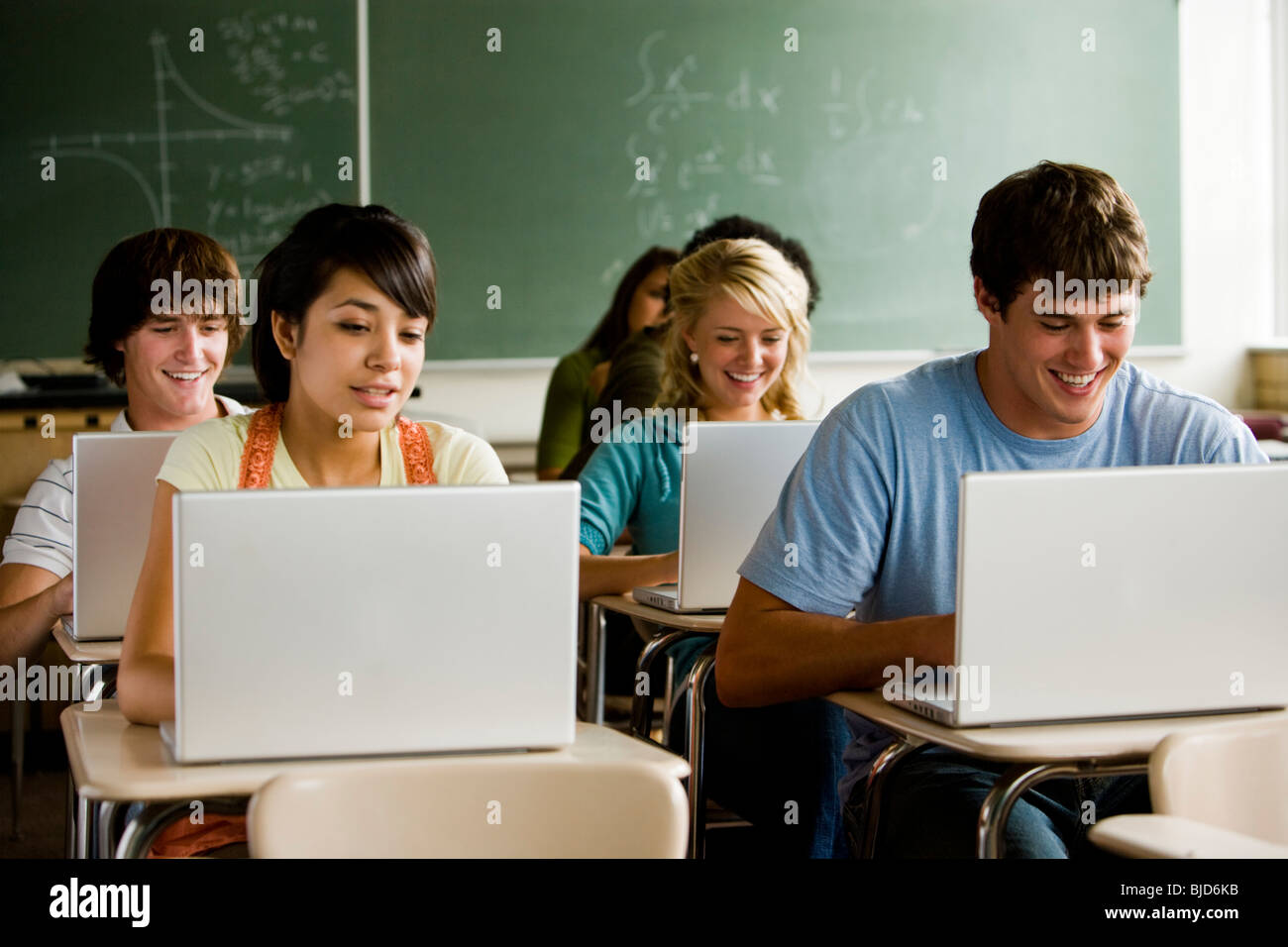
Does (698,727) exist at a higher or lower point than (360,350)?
lower

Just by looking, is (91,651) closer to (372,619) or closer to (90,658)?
(90,658)

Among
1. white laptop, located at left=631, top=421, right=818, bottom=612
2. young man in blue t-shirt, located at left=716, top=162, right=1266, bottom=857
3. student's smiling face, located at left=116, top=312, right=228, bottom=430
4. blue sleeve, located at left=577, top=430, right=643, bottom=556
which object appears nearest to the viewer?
young man in blue t-shirt, located at left=716, top=162, right=1266, bottom=857

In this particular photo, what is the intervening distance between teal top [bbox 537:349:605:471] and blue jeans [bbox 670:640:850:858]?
159cm

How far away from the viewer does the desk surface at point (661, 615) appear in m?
2.08

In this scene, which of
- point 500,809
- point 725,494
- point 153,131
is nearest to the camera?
point 500,809

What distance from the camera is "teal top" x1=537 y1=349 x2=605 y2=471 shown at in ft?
12.7

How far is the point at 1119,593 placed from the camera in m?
1.37

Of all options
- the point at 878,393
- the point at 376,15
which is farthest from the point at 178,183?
the point at 878,393

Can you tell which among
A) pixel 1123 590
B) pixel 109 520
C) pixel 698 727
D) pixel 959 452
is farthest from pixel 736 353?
pixel 1123 590

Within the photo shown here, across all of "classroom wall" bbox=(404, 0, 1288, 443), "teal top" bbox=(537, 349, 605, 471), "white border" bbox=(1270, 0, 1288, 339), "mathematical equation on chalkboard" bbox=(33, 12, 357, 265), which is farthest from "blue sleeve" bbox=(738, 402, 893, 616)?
"white border" bbox=(1270, 0, 1288, 339)

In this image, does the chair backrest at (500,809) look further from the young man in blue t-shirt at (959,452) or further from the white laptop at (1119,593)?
the young man in blue t-shirt at (959,452)

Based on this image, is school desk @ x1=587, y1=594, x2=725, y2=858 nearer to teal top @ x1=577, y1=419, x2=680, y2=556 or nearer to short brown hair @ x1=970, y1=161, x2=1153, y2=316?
teal top @ x1=577, y1=419, x2=680, y2=556

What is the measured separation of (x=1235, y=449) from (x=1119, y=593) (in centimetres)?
48
